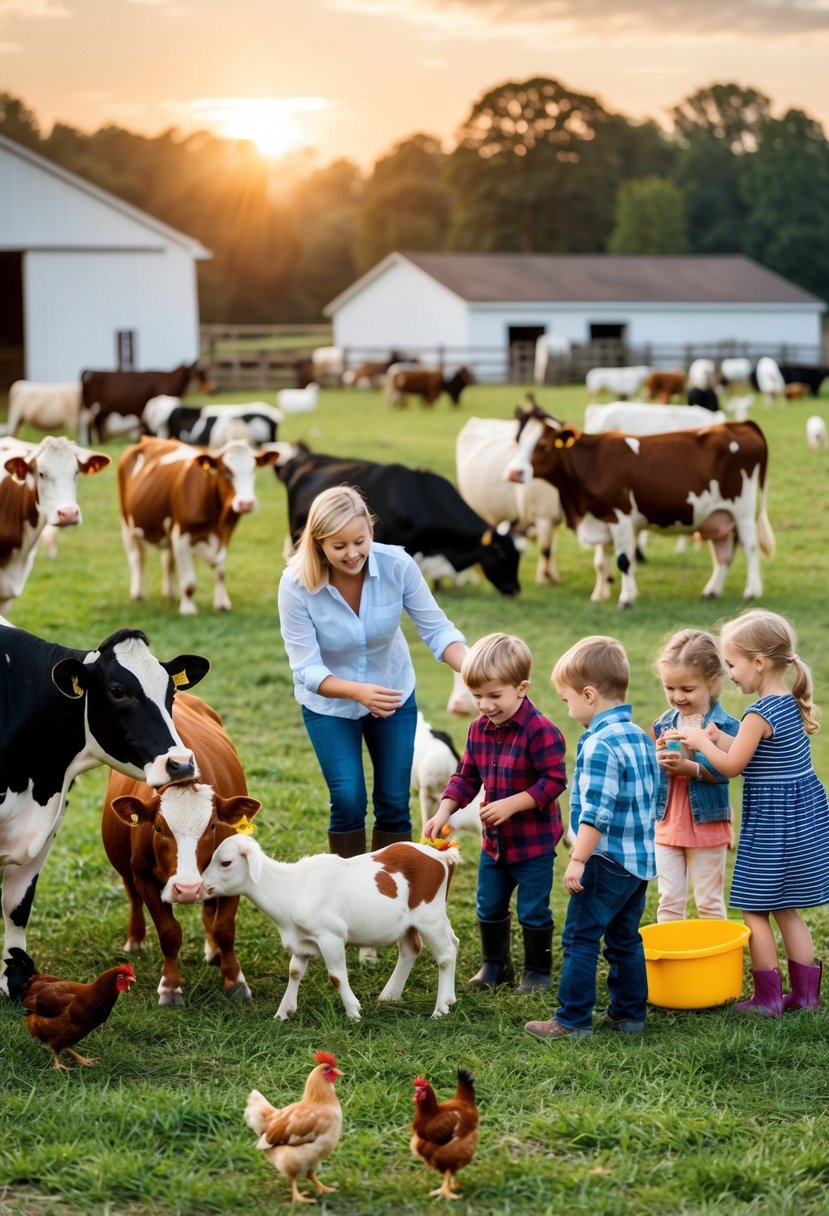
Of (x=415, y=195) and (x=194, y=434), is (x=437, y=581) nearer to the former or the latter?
(x=194, y=434)

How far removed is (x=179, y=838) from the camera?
4906mm

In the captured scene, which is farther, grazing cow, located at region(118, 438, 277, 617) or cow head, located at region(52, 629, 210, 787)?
grazing cow, located at region(118, 438, 277, 617)

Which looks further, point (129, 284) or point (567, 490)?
point (129, 284)

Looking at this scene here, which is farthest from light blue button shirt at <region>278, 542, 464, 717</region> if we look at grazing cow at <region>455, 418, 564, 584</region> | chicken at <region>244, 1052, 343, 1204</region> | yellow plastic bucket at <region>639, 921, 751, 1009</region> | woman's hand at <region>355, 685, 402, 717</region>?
grazing cow at <region>455, 418, 564, 584</region>

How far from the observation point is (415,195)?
81.4 meters

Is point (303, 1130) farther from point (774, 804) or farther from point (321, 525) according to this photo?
point (321, 525)

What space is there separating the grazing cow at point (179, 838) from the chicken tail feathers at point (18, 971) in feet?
1.51

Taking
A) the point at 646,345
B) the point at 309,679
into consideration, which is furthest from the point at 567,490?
the point at 646,345

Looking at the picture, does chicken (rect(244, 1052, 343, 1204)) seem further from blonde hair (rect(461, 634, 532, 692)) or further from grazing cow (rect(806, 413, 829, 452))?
grazing cow (rect(806, 413, 829, 452))

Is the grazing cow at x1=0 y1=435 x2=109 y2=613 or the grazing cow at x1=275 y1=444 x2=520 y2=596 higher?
the grazing cow at x1=0 y1=435 x2=109 y2=613

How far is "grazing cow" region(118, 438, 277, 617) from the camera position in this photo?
13320mm

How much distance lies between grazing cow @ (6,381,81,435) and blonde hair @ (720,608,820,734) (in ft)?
77.6

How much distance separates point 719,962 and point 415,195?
79.7 m

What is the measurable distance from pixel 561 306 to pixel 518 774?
47979mm
